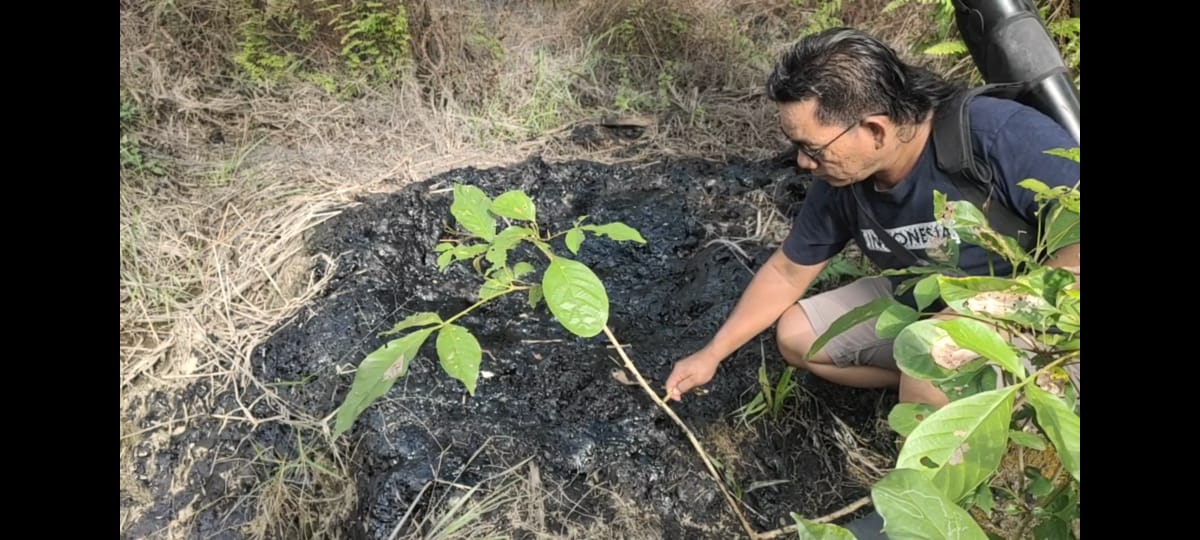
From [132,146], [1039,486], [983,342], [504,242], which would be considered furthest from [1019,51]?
[132,146]

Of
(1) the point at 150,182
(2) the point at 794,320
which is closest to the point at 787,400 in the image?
(2) the point at 794,320

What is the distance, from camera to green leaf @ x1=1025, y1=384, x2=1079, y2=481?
57 cm

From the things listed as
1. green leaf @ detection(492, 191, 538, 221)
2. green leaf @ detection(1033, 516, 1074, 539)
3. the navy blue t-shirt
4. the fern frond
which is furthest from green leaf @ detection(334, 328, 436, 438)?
→ the fern frond

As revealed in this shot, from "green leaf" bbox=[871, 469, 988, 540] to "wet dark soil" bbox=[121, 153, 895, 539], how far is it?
58.3 inches

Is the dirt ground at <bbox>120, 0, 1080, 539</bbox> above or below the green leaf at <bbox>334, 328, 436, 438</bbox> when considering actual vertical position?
below

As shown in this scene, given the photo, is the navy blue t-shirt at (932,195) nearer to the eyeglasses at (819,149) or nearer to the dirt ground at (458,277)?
the eyeglasses at (819,149)

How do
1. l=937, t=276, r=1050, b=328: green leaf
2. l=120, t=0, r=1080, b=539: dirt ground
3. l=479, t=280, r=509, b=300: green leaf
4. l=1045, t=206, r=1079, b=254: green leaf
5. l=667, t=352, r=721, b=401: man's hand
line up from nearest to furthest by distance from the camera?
l=937, t=276, r=1050, b=328: green leaf < l=1045, t=206, r=1079, b=254: green leaf < l=479, t=280, r=509, b=300: green leaf < l=667, t=352, r=721, b=401: man's hand < l=120, t=0, r=1080, b=539: dirt ground

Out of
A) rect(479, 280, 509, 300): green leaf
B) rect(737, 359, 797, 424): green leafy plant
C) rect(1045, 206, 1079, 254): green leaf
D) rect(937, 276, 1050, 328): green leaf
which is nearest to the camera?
rect(937, 276, 1050, 328): green leaf

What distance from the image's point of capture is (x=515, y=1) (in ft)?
15.2

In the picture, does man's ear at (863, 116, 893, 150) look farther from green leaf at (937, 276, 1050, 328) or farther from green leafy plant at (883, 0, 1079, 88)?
green leafy plant at (883, 0, 1079, 88)

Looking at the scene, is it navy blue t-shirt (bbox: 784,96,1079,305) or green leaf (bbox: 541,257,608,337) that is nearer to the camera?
green leaf (bbox: 541,257,608,337)

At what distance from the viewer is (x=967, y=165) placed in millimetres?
1631

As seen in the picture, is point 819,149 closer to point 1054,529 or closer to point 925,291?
point 925,291

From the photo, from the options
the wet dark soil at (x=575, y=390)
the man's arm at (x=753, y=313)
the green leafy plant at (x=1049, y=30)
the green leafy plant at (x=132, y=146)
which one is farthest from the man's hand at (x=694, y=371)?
the green leafy plant at (x=132, y=146)
